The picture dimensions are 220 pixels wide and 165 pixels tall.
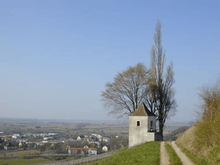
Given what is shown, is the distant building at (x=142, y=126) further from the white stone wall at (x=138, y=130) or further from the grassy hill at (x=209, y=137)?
the grassy hill at (x=209, y=137)

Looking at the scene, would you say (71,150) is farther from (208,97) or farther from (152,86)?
(208,97)

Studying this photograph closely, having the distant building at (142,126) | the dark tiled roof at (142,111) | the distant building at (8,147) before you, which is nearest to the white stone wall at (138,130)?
the distant building at (142,126)

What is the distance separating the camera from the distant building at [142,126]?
2573 cm

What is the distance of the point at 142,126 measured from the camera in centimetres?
2603

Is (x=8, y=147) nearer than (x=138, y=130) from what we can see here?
No

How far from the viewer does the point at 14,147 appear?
7238 centimetres

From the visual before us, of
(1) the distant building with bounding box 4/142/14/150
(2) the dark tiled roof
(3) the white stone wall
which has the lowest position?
(1) the distant building with bounding box 4/142/14/150

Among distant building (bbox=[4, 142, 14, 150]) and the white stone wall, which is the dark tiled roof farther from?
distant building (bbox=[4, 142, 14, 150])

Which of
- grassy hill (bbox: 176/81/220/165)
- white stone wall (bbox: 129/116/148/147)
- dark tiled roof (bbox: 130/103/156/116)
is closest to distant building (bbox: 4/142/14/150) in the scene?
white stone wall (bbox: 129/116/148/147)

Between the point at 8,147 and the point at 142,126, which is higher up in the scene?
the point at 142,126

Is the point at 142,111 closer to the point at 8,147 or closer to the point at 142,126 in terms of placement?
the point at 142,126

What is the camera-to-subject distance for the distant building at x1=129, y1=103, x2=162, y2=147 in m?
25.7

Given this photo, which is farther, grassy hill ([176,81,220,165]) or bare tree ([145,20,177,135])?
bare tree ([145,20,177,135])

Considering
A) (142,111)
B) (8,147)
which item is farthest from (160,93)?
(8,147)
